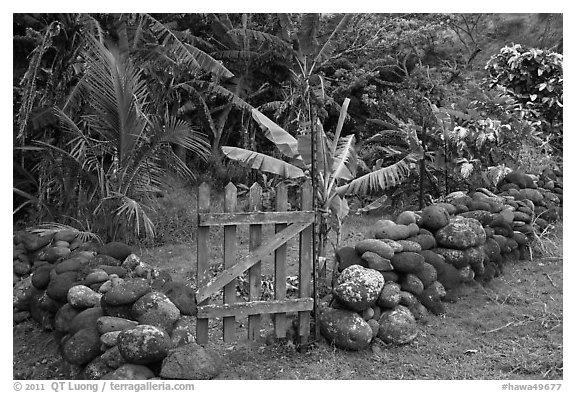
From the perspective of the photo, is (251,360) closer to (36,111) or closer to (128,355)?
(128,355)

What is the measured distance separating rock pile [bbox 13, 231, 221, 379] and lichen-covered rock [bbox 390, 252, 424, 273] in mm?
1884

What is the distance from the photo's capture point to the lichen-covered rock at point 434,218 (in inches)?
223

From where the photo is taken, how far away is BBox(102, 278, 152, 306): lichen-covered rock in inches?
158

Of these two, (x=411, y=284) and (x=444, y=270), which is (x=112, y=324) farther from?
(x=444, y=270)

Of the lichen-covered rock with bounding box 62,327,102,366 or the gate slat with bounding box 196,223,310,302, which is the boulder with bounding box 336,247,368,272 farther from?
the lichen-covered rock with bounding box 62,327,102,366

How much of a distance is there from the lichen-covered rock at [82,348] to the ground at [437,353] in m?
0.31

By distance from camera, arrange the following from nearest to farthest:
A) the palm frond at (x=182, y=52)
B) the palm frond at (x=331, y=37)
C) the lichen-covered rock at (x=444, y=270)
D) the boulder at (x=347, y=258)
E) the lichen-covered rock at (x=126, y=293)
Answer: the lichen-covered rock at (x=126, y=293), the boulder at (x=347, y=258), the lichen-covered rock at (x=444, y=270), the palm frond at (x=182, y=52), the palm frond at (x=331, y=37)

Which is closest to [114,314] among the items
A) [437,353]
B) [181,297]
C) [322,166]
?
[181,297]

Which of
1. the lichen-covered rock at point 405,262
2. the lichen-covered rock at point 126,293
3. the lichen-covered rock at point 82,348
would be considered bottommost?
the lichen-covered rock at point 82,348

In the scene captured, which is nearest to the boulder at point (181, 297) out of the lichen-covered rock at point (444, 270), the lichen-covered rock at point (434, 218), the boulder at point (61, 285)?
the boulder at point (61, 285)

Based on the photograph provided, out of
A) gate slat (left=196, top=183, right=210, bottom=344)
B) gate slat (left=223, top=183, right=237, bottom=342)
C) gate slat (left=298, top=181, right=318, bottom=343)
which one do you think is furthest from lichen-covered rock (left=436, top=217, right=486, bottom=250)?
gate slat (left=196, top=183, right=210, bottom=344)

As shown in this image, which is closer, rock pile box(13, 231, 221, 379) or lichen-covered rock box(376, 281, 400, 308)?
rock pile box(13, 231, 221, 379)

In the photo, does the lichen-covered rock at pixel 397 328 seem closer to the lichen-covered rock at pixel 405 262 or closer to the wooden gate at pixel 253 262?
the lichen-covered rock at pixel 405 262

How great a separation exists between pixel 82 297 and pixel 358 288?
2.23m
